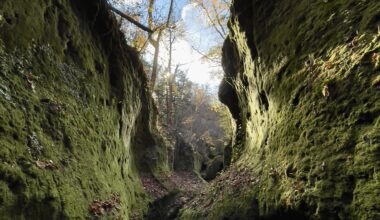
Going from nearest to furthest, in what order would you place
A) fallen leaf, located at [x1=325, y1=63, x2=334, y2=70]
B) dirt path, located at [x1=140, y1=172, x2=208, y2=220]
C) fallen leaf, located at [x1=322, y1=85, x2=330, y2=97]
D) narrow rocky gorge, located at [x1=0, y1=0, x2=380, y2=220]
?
narrow rocky gorge, located at [x1=0, y1=0, x2=380, y2=220] → fallen leaf, located at [x1=322, y1=85, x2=330, y2=97] → fallen leaf, located at [x1=325, y1=63, x2=334, y2=70] → dirt path, located at [x1=140, y1=172, x2=208, y2=220]

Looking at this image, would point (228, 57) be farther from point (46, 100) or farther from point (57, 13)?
point (46, 100)

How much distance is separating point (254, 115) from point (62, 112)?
6.59 m

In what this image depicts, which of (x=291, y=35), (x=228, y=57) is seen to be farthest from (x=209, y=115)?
(x=291, y=35)

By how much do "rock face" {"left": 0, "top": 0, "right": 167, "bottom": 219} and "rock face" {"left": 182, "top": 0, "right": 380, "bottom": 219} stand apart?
9.93 ft

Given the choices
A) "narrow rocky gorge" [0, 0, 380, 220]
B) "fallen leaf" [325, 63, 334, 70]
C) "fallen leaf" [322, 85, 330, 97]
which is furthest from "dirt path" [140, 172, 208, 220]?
"fallen leaf" [325, 63, 334, 70]

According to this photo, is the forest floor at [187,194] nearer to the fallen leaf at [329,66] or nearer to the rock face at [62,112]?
the rock face at [62,112]

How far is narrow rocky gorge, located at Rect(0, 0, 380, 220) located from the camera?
392 centimetres

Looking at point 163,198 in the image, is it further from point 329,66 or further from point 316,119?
point 329,66

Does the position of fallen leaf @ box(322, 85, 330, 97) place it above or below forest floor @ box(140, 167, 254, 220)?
above

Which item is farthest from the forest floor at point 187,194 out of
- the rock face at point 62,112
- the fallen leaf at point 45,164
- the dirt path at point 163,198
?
the fallen leaf at point 45,164

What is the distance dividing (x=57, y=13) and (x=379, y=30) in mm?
6768

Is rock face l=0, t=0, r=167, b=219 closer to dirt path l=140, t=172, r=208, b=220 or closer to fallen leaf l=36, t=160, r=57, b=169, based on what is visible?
fallen leaf l=36, t=160, r=57, b=169

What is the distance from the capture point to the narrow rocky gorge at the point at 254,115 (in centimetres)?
392

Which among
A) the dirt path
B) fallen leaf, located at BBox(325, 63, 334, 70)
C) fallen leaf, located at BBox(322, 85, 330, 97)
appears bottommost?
the dirt path
